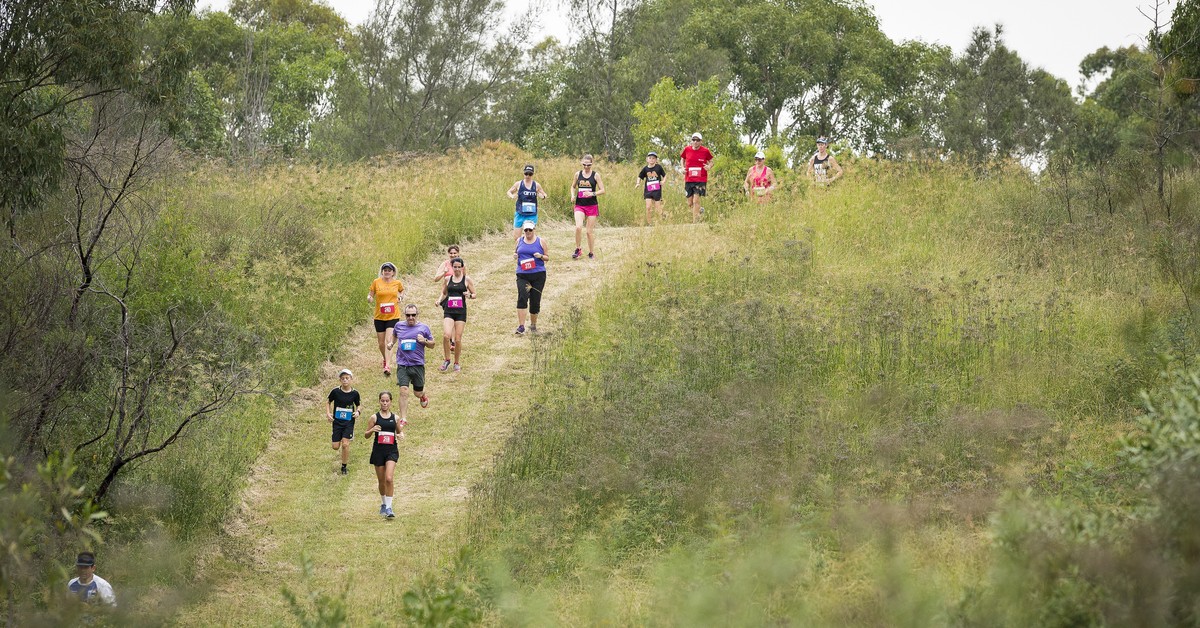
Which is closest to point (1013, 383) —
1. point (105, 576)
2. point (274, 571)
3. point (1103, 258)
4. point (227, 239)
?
point (1103, 258)

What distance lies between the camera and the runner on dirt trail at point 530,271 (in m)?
17.6

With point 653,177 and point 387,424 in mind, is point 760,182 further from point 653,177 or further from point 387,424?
point 387,424

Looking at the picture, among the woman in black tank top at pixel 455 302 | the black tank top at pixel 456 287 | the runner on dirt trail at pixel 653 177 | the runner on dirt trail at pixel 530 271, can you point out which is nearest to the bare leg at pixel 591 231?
the runner on dirt trail at pixel 653 177

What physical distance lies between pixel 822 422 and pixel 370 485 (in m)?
5.02

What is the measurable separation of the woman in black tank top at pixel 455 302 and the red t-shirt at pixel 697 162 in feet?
24.8

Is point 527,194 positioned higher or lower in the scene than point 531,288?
higher

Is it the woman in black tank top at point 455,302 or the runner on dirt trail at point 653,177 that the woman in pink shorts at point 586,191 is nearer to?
the runner on dirt trail at point 653,177

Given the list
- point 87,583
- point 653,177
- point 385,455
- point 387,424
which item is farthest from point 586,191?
point 87,583

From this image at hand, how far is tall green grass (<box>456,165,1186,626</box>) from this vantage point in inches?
422

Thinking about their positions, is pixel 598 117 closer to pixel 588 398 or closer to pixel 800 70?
pixel 800 70

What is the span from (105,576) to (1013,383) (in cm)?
982

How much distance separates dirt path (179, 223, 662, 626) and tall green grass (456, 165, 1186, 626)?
1.89ft

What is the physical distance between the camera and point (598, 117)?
41.7 metres

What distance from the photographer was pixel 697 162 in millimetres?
23344
